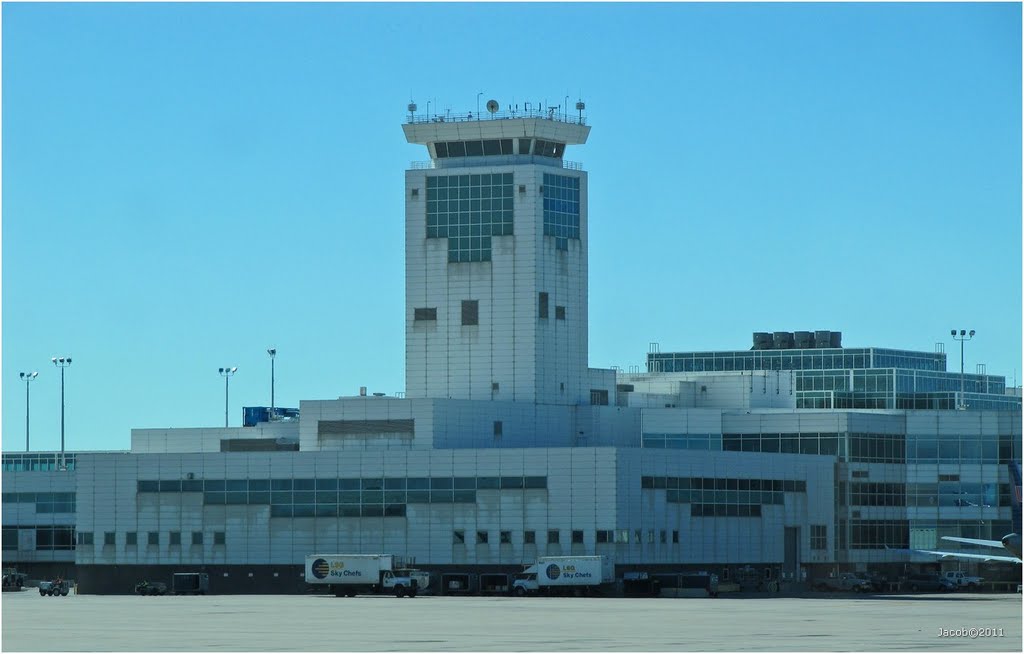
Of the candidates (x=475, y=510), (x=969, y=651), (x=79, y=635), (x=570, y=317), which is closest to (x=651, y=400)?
(x=570, y=317)

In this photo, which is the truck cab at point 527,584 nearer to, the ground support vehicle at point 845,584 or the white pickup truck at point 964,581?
the ground support vehicle at point 845,584

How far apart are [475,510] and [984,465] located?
46342 millimetres

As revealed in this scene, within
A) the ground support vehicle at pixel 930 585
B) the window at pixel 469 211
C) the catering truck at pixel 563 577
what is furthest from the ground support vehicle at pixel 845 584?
the window at pixel 469 211

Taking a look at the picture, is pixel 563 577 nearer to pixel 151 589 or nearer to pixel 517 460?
pixel 517 460

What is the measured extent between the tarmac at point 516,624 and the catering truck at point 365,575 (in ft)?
17.0

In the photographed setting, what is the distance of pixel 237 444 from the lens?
187500 mm

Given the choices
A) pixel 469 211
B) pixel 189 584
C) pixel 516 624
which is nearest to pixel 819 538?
pixel 469 211

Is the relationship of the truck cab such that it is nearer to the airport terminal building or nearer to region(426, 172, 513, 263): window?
the airport terminal building

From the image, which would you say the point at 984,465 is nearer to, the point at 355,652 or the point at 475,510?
the point at 475,510

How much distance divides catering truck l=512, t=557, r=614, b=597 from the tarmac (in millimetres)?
7296

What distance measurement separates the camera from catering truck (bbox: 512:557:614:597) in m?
160

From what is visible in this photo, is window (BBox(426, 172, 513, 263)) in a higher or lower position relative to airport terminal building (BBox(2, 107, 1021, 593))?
higher

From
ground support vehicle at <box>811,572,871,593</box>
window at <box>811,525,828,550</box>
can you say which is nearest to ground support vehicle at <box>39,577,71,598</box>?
ground support vehicle at <box>811,572,871,593</box>

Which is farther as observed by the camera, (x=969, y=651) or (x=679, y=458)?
(x=679, y=458)
